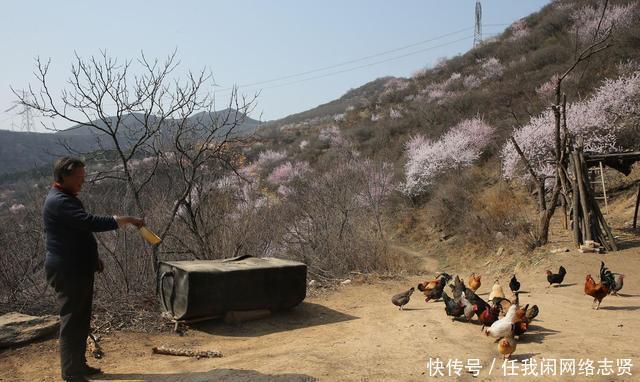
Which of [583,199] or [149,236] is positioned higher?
[149,236]

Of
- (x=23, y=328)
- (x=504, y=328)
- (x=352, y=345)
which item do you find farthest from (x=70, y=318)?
(x=504, y=328)

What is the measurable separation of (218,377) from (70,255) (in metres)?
1.61

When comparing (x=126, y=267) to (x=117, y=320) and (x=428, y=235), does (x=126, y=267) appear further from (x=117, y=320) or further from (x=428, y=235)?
(x=428, y=235)

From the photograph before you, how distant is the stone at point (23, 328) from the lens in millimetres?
4961

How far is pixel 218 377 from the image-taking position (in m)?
3.82

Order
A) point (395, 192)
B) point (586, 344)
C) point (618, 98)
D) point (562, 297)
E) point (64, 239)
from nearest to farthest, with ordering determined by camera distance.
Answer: point (64, 239)
point (586, 344)
point (562, 297)
point (618, 98)
point (395, 192)

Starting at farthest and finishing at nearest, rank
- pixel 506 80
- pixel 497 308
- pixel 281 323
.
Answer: pixel 506 80
pixel 281 323
pixel 497 308

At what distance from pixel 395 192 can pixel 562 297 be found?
15693 millimetres

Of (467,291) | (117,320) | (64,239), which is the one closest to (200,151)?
(117,320)

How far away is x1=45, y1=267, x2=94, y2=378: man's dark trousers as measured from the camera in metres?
3.77

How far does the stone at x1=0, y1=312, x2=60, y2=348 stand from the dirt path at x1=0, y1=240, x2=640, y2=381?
0.12 metres

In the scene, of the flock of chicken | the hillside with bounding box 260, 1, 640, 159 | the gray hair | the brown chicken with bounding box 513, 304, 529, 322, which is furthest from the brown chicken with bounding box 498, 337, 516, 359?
the hillside with bounding box 260, 1, 640, 159

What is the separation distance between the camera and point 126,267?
24.2 ft

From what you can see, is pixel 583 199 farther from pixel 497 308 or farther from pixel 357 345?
pixel 357 345
